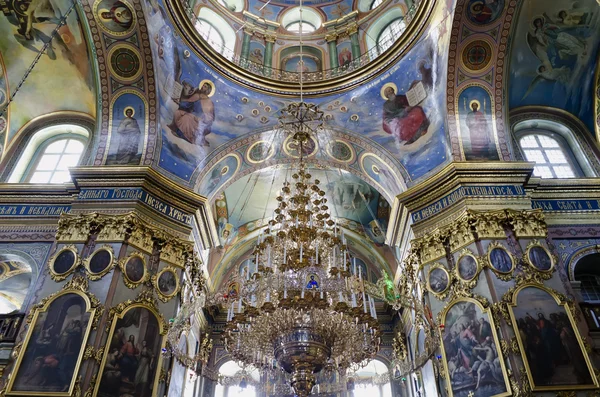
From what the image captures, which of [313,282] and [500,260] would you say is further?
[500,260]

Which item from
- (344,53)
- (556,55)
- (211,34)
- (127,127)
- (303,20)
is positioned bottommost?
(127,127)

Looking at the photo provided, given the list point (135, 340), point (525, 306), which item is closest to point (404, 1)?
point (525, 306)

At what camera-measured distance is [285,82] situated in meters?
12.9

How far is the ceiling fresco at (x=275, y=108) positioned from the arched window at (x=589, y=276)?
3.83m

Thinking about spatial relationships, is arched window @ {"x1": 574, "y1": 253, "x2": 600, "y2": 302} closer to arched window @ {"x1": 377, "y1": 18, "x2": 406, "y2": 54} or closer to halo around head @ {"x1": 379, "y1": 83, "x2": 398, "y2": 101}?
halo around head @ {"x1": 379, "y1": 83, "x2": 398, "y2": 101}

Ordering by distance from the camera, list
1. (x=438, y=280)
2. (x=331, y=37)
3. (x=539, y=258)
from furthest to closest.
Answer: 1. (x=331, y=37)
2. (x=438, y=280)
3. (x=539, y=258)

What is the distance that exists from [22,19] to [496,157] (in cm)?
1181

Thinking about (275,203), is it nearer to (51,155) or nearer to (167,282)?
(167,282)

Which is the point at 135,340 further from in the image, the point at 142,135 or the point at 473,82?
the point at 473,82

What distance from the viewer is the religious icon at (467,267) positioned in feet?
30.2

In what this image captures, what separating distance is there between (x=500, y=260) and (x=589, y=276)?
3024mm

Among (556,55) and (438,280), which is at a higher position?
(556,55)

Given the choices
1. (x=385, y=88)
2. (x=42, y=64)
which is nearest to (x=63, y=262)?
(x=42, y=64)

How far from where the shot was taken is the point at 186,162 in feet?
Result: 38.5
